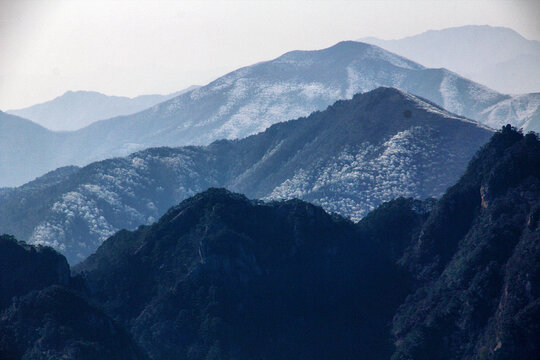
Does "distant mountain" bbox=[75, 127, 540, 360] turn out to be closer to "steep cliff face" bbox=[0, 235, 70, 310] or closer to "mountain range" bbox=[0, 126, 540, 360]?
"mountain range" bbox=[0, 126, 540, 360]

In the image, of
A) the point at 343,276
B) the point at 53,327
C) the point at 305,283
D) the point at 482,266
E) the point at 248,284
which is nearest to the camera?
the point at 53,327

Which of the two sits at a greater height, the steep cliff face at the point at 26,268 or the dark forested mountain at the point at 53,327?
the steep cliff face at the point at 26,268

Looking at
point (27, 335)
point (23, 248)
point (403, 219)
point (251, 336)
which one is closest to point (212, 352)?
point (251, 336)

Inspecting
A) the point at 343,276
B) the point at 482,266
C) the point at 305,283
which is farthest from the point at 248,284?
the point at 482,266

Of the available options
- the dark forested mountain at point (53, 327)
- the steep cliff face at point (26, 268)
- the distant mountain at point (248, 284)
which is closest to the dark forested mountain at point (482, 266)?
the distant mountain at point (248, 284)

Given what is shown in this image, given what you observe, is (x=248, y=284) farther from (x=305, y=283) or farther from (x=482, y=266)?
(x=482, y=266)

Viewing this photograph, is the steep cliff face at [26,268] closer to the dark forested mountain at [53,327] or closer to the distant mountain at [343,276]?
the dark forested mountain at [53,327]

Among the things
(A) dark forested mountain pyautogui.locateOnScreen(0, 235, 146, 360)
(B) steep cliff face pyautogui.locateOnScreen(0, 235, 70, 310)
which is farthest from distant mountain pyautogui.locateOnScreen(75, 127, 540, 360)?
(A) dark forested mountain pyautogui.locateOnScreen(0, 235, 146, 360)
